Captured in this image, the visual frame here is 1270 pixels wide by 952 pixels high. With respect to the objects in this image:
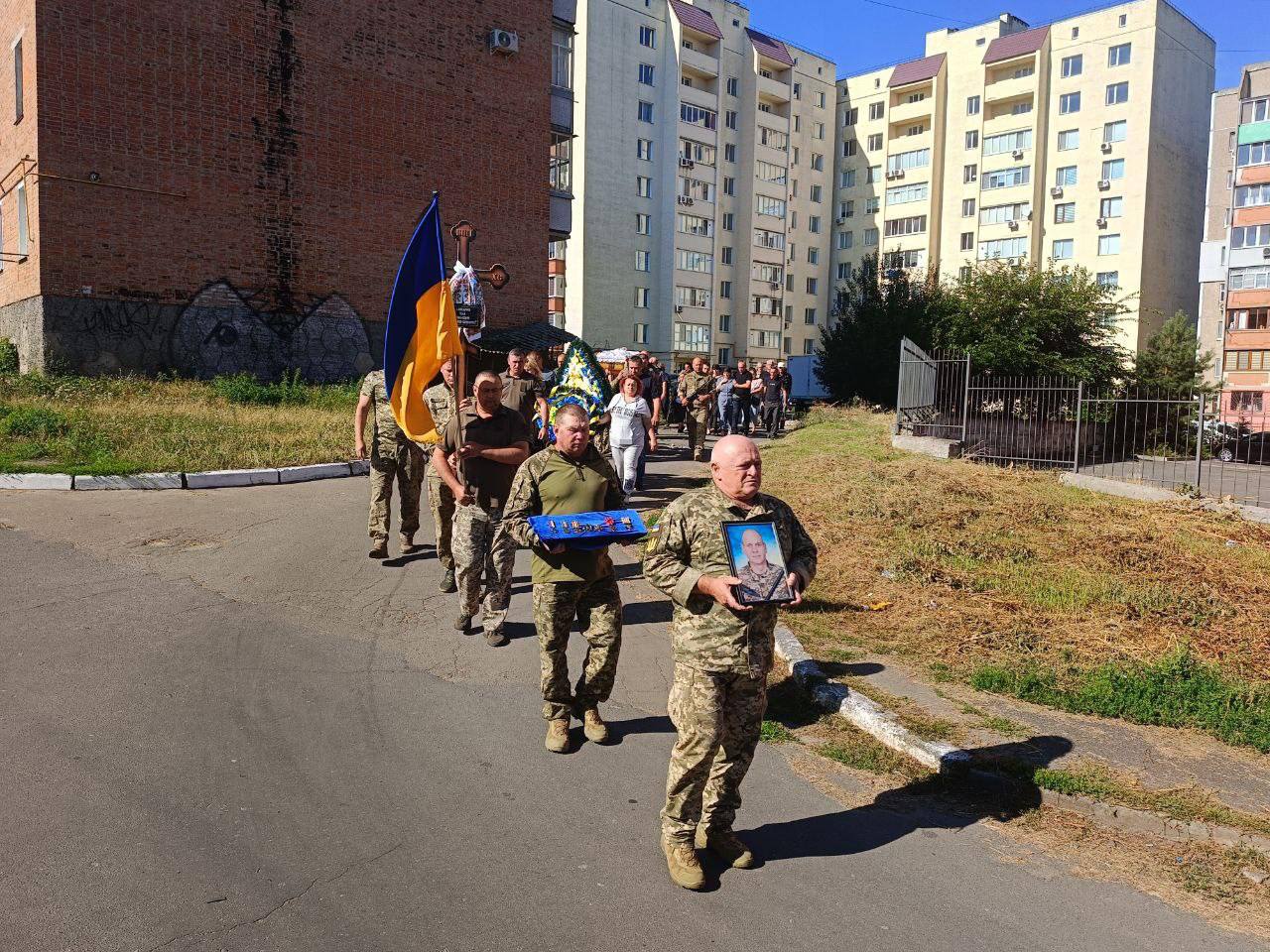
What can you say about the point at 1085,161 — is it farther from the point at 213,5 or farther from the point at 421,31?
the point at 213,5

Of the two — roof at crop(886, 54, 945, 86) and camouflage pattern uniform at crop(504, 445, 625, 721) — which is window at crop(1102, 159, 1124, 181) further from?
camouflage pattern uniform at crop(504, 445, 625, 721)

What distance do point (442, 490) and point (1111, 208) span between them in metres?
59.5

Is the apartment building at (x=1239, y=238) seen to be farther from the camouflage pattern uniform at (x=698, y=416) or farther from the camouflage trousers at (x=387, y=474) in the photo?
the camouflage trousers at (x=387, y=474)

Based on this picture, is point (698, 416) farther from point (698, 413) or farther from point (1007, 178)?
point (1007, 178)

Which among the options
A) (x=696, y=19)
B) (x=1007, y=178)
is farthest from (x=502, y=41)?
(x=1007, y=178)

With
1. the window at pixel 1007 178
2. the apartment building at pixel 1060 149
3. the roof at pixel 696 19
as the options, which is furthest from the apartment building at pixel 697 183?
the window at pixel 1007 178

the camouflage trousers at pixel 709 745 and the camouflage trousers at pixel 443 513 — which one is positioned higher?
the camouflage trousers at pixel 443 513

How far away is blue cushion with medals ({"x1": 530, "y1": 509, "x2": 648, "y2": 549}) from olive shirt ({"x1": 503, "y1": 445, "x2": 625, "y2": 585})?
0.41 feet

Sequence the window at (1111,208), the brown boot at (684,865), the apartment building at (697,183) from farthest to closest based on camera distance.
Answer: the window at (1111,208) → the apartment building at (697,183) → the brown boot at (684,865)

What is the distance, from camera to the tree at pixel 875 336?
32.4m

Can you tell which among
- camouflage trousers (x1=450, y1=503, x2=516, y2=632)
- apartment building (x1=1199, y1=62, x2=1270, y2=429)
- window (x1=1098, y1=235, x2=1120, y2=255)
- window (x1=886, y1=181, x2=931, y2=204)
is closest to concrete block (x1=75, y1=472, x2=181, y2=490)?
camouflage trousers (x1=450, y1=503, x2=516, y2=632)

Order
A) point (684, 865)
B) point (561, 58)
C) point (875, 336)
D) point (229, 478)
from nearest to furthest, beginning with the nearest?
point (684, 865) → point (229, 478) → point (561, 58) → point (875, 336)

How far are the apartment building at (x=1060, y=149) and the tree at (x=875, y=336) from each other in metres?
22.5

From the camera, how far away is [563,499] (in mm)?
5305
